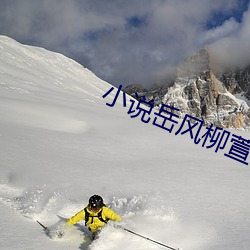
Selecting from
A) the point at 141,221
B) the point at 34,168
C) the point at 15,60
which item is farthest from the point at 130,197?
the point at 15,60

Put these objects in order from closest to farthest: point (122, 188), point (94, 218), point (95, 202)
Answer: point (95, 202)
point (94, 218)
point (122, 188)

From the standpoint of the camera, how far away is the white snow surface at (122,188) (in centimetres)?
513

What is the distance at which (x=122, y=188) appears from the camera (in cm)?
741

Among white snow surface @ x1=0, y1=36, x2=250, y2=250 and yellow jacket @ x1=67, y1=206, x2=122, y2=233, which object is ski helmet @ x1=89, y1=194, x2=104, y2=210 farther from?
white snow surface @ x1=0, y1=36, x2=250, y2=250

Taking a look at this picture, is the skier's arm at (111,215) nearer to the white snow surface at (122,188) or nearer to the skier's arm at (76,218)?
the white snow surface at (122,188)

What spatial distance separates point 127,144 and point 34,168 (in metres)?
5.06

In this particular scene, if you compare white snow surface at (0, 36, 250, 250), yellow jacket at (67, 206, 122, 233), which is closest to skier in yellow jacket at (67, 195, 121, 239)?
yellow jacket at (67, 206, 122, 233)

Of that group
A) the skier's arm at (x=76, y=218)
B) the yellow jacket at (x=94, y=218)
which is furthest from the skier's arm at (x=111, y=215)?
the skier's arm at (x=76, y=218)

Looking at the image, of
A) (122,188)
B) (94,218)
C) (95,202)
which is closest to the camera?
(95,202)

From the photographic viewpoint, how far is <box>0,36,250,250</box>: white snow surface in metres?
5.13

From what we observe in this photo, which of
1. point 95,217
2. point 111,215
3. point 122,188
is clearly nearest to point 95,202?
point 95,217

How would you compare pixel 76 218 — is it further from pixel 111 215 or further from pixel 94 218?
pixel 111 215

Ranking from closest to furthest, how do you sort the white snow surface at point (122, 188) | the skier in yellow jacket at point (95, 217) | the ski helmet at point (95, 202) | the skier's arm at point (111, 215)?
the white snow surface at point (122, 188), the ski helmet at point (95, 202), the skier in yellow jacket at point (95, 217), the skier's arm at point (111, 215)

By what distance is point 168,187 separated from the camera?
7.55m
